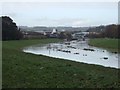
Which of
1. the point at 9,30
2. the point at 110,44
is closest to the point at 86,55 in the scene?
the point at 110,44

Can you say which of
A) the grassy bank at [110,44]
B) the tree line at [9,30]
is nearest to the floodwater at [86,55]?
the grassy bank at [110,44]

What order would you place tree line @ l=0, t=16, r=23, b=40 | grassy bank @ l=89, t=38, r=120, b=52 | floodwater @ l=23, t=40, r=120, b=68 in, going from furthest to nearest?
1. tree line @ l=0, t=16, r=23, b=40
2. grassy bank @ l=89, t=38, r=120, b=52
3. floodwater @ l=23, t=40, r=120, b=68

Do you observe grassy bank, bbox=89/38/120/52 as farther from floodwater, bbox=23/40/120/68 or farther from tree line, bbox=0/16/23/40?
tree line, bbox=0/16/23/40

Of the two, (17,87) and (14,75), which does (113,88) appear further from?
(14,75)

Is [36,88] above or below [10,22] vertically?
below

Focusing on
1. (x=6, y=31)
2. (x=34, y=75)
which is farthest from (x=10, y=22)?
(x=34, y=75)

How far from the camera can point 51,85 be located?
29.2 feet

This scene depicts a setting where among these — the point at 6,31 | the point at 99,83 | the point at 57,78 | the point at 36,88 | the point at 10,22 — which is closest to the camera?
the point at 36,88

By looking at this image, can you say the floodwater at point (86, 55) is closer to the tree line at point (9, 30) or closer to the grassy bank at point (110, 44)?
the grassy bank at point (110, 44)

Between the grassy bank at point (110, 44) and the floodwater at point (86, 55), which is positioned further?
the grassy bank at point (110, 44)

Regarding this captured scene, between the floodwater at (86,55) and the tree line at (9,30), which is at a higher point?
the tree line at (9,30)

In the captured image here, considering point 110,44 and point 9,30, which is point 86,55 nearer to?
point 110,44

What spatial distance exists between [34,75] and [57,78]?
106 centimetres

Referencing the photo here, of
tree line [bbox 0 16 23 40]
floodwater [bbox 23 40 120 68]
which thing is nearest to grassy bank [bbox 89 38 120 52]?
floodwater [bbox 23 40 120 68]
